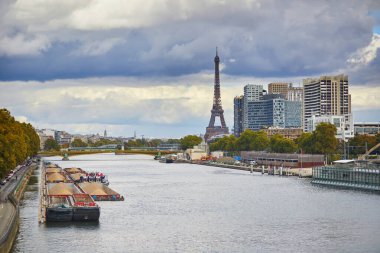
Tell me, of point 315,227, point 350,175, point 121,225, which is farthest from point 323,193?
point 121,225

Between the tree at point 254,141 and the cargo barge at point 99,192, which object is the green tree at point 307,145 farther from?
the cargo barge at point 99,192

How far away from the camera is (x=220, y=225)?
2173 inches

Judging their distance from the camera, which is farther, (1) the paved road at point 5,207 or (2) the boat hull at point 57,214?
(2) the boat hull at point 57,214

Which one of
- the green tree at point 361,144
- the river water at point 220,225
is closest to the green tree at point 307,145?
the green tree at point 361,144

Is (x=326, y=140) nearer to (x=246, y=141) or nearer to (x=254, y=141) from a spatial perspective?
(x=254, y=141)

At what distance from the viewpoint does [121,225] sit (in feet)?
180

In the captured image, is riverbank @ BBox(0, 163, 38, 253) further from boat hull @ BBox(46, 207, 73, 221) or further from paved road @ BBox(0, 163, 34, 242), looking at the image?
boat hull @ BBox(46, 207, 73, 221)

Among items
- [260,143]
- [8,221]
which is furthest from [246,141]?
[8,221]

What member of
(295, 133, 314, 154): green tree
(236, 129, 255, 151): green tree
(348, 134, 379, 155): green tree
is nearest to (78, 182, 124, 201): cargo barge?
(295, 133, 314, 154): green tree

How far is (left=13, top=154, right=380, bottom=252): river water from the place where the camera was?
151 ft

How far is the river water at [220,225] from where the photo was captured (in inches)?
1811

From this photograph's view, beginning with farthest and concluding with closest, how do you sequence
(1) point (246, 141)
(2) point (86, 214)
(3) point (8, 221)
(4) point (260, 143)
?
1. (1) point (246, 141)
2. (4) point (260, 143)
3. (2) point (86, 214)
4. (3) point (8, 221)

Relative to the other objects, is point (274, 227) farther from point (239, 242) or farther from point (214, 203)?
point (214, 203)

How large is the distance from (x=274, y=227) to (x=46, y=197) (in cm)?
2340
